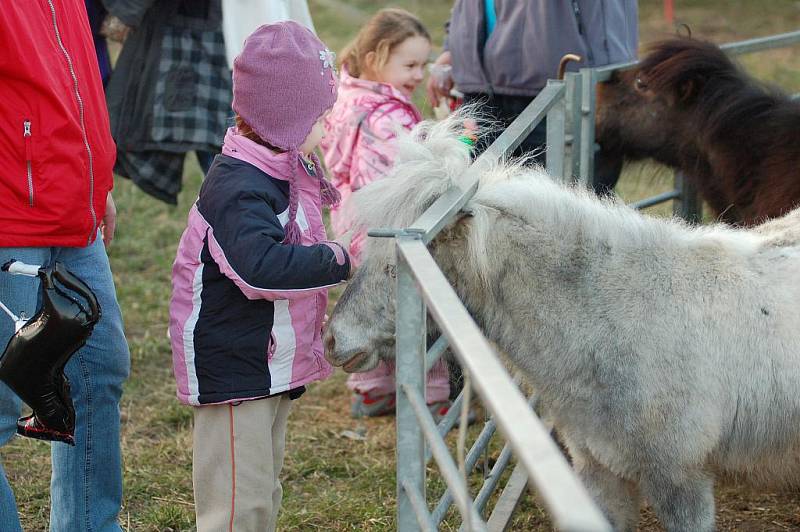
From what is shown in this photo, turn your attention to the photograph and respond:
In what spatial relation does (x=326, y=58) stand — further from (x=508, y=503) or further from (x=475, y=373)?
(x=508, y=503)

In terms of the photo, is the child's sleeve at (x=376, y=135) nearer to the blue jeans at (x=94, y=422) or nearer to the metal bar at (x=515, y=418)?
the blue jeans at (x=94, y=422)

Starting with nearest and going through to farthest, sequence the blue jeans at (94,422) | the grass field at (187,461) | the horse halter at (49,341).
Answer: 1. the horse halter at (49,341)
2. the blue jeans at (94,422)
3. the grass field at (187,461)

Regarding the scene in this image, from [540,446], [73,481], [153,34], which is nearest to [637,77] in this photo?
[153,34]

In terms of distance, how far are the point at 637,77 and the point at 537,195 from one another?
7.06ft

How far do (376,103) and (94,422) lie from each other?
1.66m

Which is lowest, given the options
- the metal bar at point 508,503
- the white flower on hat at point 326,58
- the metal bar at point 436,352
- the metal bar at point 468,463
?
the metal bar at point 508,503

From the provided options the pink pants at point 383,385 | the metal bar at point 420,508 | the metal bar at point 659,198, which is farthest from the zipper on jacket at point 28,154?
the metal bar at point 659,198

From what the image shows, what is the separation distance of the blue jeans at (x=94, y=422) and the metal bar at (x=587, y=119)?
1677 millimetres

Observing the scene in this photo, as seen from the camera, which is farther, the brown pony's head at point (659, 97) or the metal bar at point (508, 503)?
the brown pony's head at point (659, 97)

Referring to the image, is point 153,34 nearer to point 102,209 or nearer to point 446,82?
point 446,82

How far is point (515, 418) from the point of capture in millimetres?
1146

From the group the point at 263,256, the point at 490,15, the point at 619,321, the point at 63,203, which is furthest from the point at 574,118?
the point at 63,203

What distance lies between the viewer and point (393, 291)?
2229mm

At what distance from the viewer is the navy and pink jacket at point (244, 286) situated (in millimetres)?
2176
